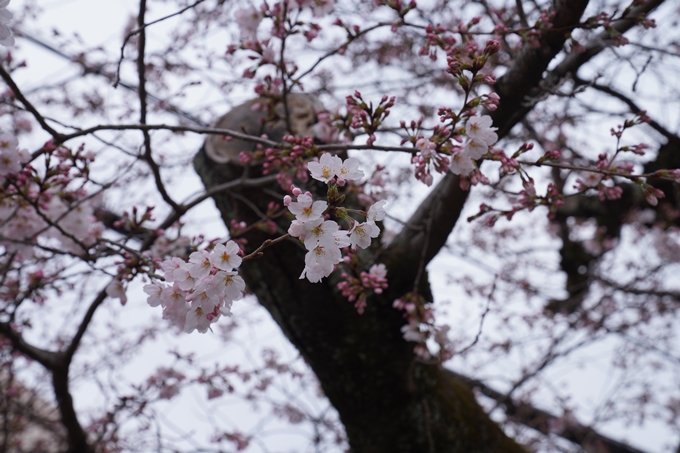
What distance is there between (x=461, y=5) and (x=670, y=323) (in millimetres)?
3987

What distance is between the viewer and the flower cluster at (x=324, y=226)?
936mm

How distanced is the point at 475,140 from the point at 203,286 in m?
0.74

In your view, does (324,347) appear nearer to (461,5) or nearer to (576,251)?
(461,5)

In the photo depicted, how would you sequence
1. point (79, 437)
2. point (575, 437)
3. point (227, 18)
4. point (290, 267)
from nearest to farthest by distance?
1. point (290, 267)
2. point (79, 437)
3. point (227, 18)
4. point (575, 437)

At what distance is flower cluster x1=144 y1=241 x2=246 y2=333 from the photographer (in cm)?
97

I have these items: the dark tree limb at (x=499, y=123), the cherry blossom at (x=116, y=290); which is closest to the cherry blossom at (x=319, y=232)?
the cherry blossom at (x=116, y=290)

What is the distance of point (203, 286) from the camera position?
3.22ft

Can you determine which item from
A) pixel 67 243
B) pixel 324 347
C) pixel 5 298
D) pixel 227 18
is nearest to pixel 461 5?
pixel 227 18

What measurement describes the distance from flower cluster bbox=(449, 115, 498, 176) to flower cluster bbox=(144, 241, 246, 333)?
0.61 m

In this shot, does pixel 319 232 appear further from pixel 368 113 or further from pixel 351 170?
pixel 368 113

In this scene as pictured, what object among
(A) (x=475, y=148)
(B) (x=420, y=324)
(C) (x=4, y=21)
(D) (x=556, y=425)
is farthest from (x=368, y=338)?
(D) (x=556, y=425)

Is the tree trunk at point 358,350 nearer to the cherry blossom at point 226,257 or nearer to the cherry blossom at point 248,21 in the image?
the cherry blossom at point 248,21

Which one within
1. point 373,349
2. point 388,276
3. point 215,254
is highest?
point 388,276

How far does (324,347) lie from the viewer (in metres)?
2.18
